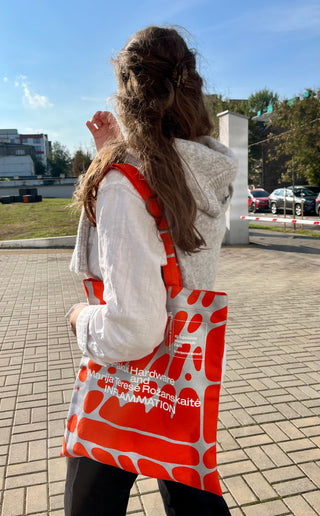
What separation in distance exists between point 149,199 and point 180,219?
10 centimetres

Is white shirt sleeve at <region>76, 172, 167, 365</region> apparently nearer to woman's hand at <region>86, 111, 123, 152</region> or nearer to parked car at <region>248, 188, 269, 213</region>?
woman's hand at <region>86, 111, 123, 152</region>

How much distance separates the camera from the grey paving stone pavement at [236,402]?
2.38 m

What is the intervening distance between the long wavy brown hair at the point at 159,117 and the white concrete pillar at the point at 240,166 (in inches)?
413

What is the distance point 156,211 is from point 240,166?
11.1m

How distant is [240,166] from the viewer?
11789 mm

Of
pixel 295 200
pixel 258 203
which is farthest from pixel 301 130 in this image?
pixel 258 203

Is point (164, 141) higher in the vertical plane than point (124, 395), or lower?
higher

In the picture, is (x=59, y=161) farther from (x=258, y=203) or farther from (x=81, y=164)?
(x=81, y=164)

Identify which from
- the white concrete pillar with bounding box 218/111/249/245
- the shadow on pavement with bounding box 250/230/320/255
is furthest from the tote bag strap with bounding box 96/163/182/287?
the shadow on pavement with bounding box 250/230/320/255

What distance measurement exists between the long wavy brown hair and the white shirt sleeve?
2.8 inches

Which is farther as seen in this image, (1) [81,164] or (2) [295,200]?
(2) [295,200]

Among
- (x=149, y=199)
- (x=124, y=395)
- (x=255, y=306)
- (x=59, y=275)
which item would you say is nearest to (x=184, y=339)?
(x=124, y=395)

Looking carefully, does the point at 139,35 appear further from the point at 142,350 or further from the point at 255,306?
the point at 255,306

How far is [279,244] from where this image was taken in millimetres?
13039
